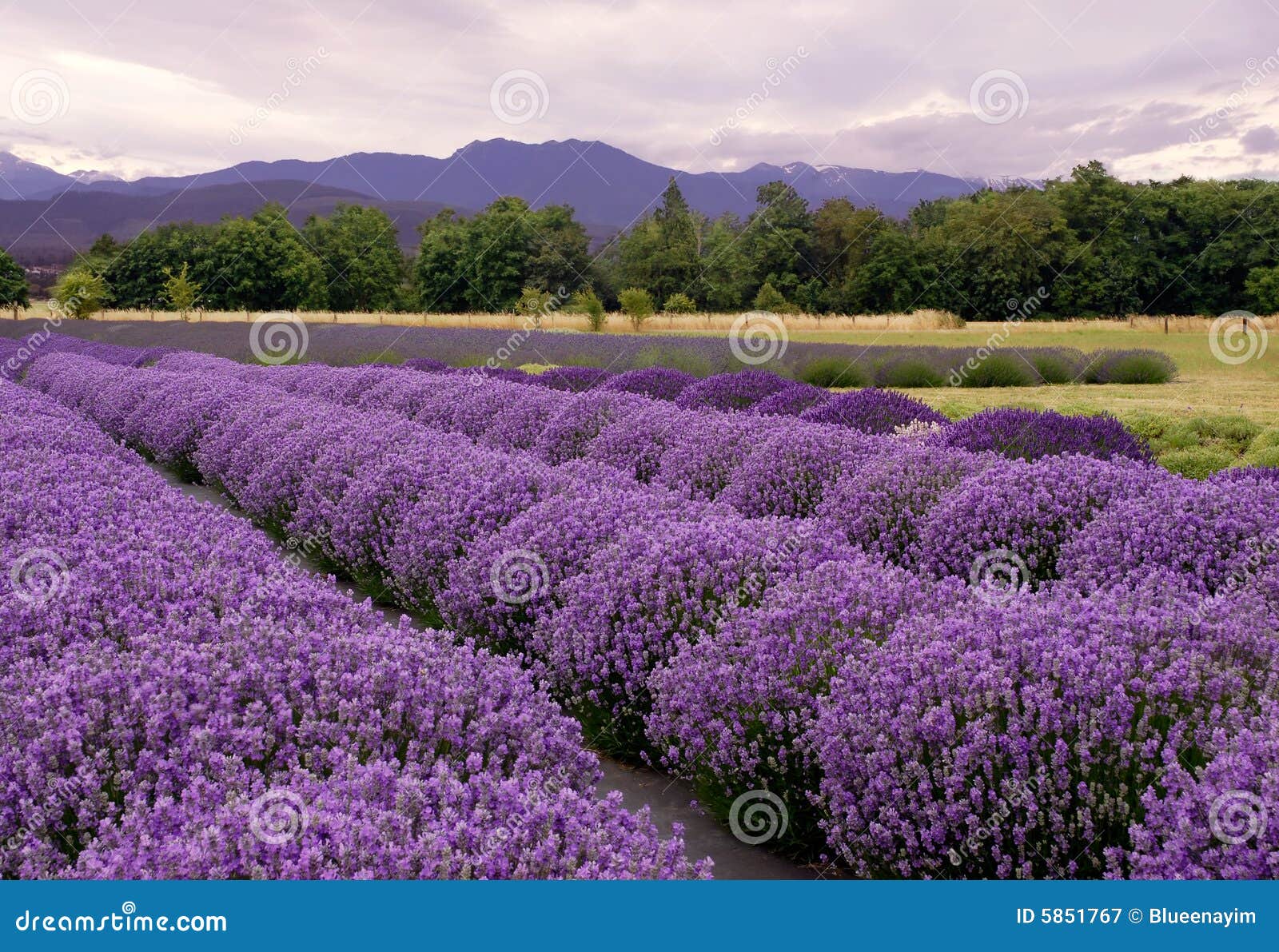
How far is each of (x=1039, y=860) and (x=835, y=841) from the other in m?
0.55

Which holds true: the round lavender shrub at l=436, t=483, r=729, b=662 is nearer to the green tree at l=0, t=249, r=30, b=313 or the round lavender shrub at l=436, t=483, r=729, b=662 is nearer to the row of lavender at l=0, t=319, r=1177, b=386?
the row of lavender at l=0, t=319, r=1177, b=386

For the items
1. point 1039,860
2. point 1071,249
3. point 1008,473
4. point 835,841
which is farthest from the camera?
point 1071,249

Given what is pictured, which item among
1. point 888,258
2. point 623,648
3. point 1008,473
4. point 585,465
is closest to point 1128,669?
point 623,648

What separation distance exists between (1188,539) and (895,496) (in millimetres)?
1501

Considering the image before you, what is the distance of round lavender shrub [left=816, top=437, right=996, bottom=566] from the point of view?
507 centimetres

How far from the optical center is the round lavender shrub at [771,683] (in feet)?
10.1

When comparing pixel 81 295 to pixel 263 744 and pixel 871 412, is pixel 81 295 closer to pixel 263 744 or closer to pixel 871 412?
pixel 871 412

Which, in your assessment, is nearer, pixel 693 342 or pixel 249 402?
pixel 249 402

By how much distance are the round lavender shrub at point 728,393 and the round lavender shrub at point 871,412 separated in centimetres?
124

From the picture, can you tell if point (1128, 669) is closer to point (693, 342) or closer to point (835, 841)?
point (835, 841)

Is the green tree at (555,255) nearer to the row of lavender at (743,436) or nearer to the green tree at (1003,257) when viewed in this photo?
the green tree at (1003,257)

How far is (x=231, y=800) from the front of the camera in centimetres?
199

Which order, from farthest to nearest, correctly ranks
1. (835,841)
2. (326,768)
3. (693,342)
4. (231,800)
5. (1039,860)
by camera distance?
(693,342)
(835,841)
(1039,860)
(326,768)
(231,800)

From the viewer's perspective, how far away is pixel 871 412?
7.87 meters
